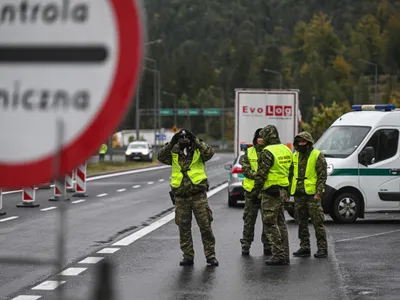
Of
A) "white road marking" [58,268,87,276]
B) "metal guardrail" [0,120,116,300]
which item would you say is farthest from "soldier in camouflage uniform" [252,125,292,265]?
"metal guardrail" [0,120,116,300]

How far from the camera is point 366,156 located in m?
20.8

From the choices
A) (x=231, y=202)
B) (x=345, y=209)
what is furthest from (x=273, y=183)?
(x=231, y=202)

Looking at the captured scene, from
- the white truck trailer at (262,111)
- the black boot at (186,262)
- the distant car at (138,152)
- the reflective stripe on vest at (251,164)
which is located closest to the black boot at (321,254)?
the reflective stripe on vest at (251,164)

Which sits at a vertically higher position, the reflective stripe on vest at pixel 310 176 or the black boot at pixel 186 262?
the reflective stripe on vest at pixel 310 176

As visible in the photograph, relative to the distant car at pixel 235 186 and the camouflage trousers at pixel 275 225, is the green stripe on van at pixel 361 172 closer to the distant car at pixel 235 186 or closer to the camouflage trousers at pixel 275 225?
the distant car at pixel 235 186

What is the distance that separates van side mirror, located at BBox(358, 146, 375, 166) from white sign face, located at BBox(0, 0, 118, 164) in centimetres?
1808

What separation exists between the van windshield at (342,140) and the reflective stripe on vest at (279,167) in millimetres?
7463

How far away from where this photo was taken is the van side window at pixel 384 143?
69.3 feet

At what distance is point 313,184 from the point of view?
14945 mm

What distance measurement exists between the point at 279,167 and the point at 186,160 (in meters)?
1.31

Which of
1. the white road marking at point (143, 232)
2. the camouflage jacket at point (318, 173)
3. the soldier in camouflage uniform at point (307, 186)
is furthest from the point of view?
the white road marking at point (143, 232)

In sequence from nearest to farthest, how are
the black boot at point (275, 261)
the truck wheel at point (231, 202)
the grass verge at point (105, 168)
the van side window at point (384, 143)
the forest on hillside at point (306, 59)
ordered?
the black boot at point (275, 261)
the van side window at point (384, 143)
the truck wheel at point (231, 202)
the grass verge at point (105, 168)
the forest on hillside at point (306, 59)

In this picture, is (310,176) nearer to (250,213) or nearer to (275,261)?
(250,213)

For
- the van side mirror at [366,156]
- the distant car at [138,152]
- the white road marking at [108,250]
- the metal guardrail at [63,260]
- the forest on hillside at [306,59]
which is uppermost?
the forest on hillside at [306,59]
